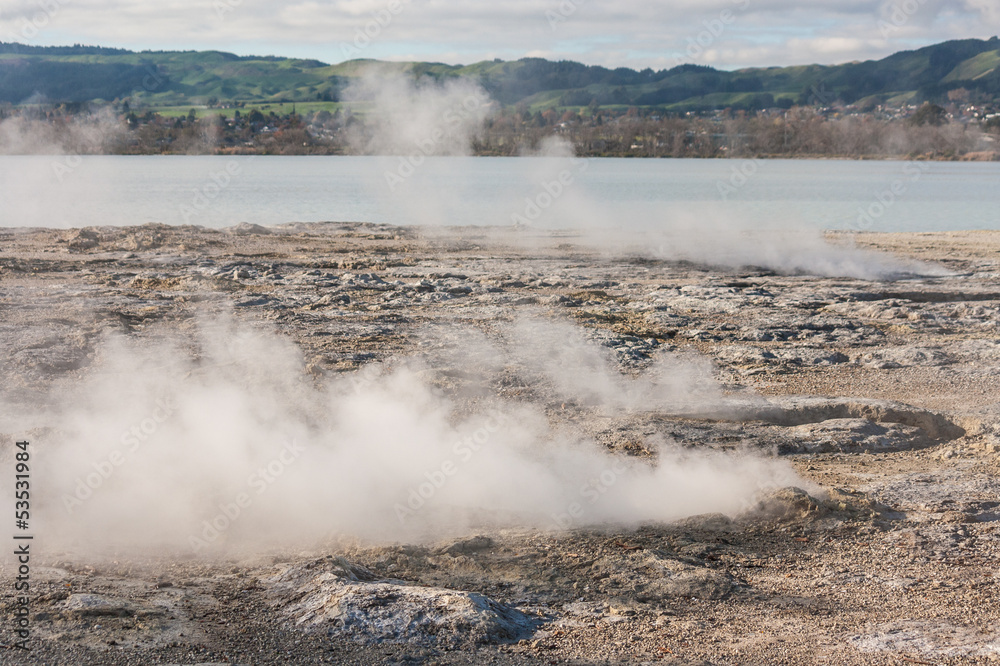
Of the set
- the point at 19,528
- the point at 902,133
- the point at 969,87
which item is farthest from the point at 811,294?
the point at 969,87

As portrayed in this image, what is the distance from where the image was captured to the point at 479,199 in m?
37.1

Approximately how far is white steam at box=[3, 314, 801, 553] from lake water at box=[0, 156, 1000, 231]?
64.8ft

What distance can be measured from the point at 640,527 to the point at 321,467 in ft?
7.85

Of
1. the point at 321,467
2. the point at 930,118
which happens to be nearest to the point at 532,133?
the point at 321,467

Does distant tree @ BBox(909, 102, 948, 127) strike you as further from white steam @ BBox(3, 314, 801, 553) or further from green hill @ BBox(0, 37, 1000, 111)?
white steam @ BBox(3, 314, 801, 553)

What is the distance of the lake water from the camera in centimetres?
3012

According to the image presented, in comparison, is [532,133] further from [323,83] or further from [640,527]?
[323,83]

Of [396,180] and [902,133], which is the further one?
[902,133]

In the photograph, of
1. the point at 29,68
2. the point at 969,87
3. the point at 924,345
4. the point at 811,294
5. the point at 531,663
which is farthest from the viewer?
the point at 969,87

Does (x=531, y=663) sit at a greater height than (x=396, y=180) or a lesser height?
lesser

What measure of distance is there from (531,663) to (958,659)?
2.00 m

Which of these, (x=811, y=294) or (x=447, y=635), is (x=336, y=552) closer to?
(x=447, y=635)

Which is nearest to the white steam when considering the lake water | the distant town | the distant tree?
the lake water

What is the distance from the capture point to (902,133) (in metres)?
103
